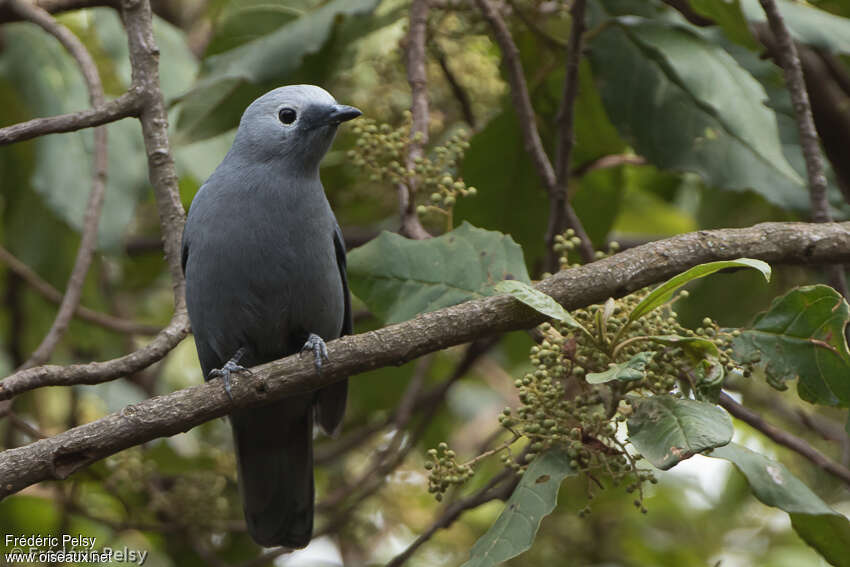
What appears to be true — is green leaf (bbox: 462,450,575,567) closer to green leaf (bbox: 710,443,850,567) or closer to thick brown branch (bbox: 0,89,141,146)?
green leaf (bbox: 710,443,850,567)

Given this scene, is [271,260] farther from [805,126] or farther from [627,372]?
[805,126]

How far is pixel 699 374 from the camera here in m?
2.55

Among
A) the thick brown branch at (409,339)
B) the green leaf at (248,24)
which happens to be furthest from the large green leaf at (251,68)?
the thick brown branch at (409,339)

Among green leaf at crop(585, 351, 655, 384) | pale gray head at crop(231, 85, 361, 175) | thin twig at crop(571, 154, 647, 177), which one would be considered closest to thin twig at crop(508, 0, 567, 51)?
thin twig at crop(571, 154, 647, 177)

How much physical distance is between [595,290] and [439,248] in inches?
24.5

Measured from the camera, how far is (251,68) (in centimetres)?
385

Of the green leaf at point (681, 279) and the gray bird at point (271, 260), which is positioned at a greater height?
the green leaf at point (681, 279)

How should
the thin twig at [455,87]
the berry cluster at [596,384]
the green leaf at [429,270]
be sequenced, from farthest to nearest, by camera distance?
1. the thin twig at [455,87]
2. the green leaf at [429,270]
3. the berry cluster at [596,384]

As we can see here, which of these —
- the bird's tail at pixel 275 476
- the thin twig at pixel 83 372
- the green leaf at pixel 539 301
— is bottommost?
the bird's tail at pixel 275 476

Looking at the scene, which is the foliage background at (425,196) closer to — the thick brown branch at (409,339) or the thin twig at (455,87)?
the thin twig at (455,87)

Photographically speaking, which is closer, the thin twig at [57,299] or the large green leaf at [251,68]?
the large green leaf at [251,68]

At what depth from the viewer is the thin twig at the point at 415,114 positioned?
138 inches

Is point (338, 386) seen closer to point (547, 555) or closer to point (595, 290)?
point (595, 290)

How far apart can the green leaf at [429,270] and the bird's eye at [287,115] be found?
75 centimetres
